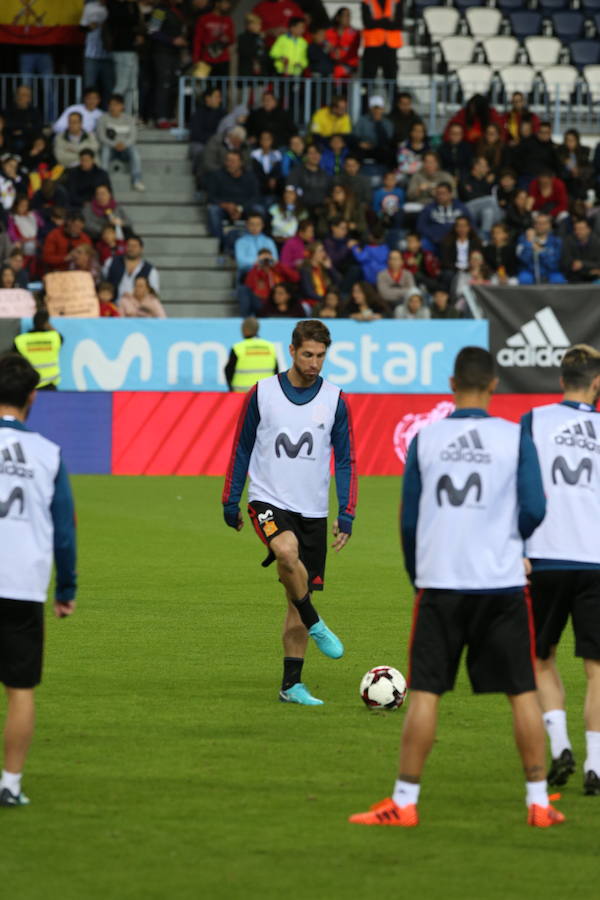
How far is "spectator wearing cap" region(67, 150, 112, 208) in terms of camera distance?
2539 cm

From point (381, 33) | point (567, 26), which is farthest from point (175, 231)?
→ point (567, 26)

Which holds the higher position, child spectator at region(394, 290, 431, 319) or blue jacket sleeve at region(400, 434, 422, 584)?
blue jacket sleeve at region(400, 434, 422, 584)

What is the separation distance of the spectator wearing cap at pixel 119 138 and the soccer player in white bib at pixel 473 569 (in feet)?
68.2

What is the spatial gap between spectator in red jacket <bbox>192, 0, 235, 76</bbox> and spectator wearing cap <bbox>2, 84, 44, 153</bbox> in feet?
11.1

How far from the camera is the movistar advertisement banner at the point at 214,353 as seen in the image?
897 inches

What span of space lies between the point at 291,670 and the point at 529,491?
308cm

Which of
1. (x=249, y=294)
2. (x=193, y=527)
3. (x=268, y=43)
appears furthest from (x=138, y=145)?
(x=193, y=527)

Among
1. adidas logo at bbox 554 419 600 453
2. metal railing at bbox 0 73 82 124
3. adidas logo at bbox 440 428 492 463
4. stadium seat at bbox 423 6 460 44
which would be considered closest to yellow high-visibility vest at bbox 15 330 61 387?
metal railing at bbox 0 73 82 124

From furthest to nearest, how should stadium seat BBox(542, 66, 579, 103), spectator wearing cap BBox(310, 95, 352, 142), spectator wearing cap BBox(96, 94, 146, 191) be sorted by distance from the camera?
stadium seat BBox(542, 66, 579, 103), spectator wearing cap BBox(310, 95, 352, 142), spectator wearing cap BBox(96, 94, 146, 191)

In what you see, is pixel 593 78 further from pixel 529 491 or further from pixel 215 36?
pixel 529 491

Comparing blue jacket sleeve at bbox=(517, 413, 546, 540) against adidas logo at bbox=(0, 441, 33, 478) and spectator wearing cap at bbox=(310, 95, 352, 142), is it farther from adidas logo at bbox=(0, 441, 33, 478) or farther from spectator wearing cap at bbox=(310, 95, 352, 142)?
spectator wearing cap at bbox=(310, 95, 352, 142)

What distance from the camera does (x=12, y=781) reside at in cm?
672

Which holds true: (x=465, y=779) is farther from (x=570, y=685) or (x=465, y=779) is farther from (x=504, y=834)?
(x=570, y=685)

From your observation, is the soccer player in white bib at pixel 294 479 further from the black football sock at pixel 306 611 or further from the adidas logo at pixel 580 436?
the adidas logo at pixel 580 436
